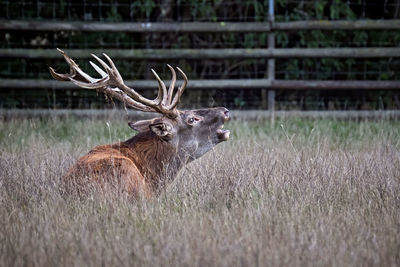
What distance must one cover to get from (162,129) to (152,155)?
22 centimetres

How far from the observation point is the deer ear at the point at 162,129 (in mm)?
5207

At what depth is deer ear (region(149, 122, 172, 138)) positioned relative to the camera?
5207 mm

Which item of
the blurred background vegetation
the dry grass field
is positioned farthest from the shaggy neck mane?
the blurred background vegetation

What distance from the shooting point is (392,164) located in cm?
547

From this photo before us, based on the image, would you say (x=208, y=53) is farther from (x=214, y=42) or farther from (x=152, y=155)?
(x=152, y=155)

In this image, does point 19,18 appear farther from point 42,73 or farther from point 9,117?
point 9,117

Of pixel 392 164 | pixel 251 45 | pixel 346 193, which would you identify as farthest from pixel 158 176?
pixel 251 45

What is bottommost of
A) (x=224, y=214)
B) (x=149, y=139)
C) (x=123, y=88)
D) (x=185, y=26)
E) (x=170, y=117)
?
(x=224, y=214)

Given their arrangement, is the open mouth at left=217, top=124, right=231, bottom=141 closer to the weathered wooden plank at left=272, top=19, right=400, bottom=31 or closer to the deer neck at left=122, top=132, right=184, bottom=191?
the deer neck at left=122, top=132, right=184, bottom=191

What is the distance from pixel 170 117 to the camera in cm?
542

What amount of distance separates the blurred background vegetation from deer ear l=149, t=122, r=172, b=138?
4.78 m

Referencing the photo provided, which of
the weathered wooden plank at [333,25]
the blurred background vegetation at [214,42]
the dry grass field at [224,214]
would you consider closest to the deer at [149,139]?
the dry grass field at [224,214]

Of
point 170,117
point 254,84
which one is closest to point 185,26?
point 254,84

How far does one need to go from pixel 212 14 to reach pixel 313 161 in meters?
5.47
